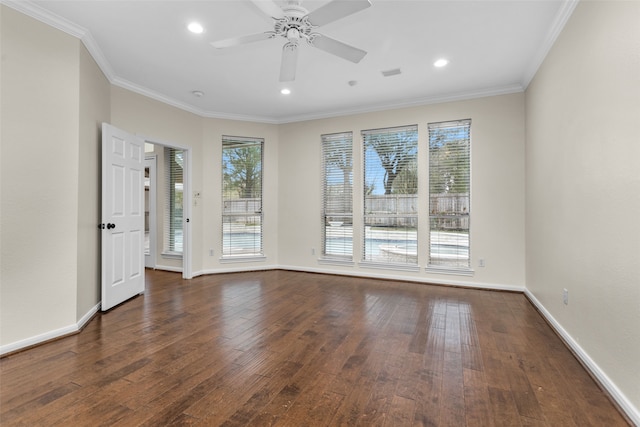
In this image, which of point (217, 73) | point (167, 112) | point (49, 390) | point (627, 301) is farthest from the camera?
point (167, 112)

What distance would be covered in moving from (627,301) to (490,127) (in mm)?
3167

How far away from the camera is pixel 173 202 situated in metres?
5.76

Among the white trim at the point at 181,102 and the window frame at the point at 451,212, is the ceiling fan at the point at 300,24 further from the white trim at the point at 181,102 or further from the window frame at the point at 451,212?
the window frame at the point at 451,212

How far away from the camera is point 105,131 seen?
335 cm

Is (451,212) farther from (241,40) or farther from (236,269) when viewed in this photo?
(236,269)

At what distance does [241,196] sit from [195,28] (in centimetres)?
315

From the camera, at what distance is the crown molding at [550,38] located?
246 centimetres

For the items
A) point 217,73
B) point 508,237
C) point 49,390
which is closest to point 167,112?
point 217,73

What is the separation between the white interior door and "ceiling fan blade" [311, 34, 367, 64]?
8.61 feet

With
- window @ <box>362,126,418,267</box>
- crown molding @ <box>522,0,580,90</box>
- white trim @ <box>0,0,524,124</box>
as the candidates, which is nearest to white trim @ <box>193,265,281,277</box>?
window @ <box>362,126,418,267</box>

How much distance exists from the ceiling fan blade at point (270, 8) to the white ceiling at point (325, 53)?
0.43 meters

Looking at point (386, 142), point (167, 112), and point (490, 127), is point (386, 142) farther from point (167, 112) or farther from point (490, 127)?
point (167, 112)

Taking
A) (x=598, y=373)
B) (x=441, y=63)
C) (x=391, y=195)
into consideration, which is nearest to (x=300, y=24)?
(x=441, y=63)

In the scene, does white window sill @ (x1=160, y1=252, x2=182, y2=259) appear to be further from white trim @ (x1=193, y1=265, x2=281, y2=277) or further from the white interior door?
the white interior door
